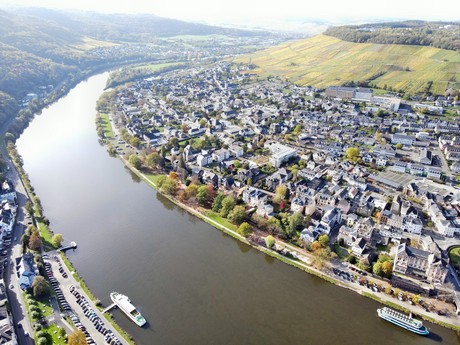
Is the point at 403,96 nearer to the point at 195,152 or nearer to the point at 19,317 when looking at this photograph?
the point at 195,152

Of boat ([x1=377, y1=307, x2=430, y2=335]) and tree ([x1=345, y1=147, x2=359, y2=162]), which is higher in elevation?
tree ([x1=345, y1=147, x2=359, y2=162])

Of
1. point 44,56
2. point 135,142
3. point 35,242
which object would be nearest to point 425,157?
point 135,142

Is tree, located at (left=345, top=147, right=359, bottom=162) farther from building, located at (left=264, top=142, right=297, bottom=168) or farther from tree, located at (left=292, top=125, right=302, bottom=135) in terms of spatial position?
tree, located at (left=292, top=125, right=302, bottom=135)

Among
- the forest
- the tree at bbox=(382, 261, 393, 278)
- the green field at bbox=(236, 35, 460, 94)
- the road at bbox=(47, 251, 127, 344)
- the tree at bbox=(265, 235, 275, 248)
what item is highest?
→ the forest

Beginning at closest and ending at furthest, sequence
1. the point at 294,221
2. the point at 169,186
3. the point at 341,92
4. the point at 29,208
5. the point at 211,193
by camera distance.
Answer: the point at 294,221 → the point at 29,208 → the point at 211,193 → the point at 169,186 → the point at 341,92

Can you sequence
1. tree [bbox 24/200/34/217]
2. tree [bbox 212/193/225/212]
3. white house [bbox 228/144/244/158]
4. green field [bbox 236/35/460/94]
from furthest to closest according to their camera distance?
green field [bbox 236/35/460/94], white house [bbox 228/144/244/158], tree [bbox 212/193/225/212], tree [bbox 24/200/34/217]

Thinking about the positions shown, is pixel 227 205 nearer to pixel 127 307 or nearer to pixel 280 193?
pixel 280 193

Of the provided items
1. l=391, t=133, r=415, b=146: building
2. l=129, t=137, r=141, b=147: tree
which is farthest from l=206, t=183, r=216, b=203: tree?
l=391, t=133, r=415, b=146: building
